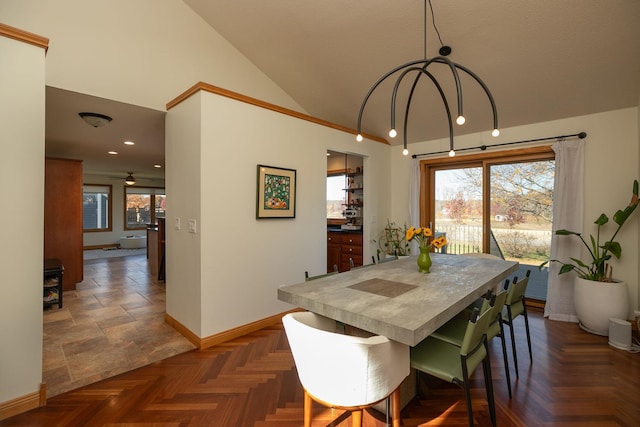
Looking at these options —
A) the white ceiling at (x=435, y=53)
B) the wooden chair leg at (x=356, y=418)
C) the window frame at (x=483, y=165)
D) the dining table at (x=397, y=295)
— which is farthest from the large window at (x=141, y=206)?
the wooden chair leg at (x=356, y=418)

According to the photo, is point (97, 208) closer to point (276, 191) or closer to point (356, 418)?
point (276, 191)

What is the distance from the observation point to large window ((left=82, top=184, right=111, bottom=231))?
Answer: 876 centimetres

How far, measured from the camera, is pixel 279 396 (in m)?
1.99

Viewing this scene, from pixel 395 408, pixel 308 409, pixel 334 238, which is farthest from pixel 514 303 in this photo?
pixel 334 238

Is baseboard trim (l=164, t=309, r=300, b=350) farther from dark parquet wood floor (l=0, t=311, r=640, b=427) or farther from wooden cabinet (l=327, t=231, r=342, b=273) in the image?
wooden cabinet (l=327, t=231, r=342, b=273)

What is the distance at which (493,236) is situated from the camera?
414 cm

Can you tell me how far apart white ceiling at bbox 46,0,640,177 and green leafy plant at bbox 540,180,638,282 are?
3.93 ft

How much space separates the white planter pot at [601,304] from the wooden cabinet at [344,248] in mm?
2728

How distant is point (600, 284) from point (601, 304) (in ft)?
0.64

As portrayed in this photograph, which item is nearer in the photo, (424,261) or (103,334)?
(424,261)

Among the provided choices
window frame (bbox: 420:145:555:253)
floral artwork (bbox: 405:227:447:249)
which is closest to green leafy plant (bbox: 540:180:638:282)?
window frame (bbox: 420:145:555:253)

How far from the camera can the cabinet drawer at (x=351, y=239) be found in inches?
188

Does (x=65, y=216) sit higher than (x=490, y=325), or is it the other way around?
(x=65, y=216)

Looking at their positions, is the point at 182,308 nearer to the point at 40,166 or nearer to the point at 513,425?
the point at 40,166
